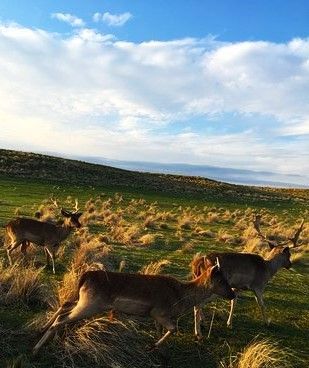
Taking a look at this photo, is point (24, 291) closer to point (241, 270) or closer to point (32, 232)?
point (241, 270)

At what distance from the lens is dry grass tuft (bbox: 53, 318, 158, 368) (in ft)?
28.5

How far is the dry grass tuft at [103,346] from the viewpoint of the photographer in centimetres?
870

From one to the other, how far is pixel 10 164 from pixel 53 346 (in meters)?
64.0

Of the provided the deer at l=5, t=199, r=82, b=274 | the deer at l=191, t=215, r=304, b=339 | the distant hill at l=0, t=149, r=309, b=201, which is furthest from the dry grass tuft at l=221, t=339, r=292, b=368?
the distant hill at l=0, t=149, r=309, b=201

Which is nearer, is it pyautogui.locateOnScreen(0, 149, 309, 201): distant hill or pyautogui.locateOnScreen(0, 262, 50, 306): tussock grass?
pyautogui.locateOnScreen(0, 262, 50, 306): tussock grass

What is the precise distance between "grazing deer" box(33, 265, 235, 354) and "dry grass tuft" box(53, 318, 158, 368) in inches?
14.7

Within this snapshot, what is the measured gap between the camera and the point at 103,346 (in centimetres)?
902

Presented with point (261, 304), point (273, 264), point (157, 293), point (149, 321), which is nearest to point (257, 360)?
point (157, 293)

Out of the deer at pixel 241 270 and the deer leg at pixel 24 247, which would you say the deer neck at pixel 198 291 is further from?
the deer leg at pixel 24 247

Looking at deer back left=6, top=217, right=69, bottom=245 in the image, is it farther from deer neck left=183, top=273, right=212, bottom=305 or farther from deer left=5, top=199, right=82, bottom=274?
deer neck left=183, top=273, right=212, bottom=305

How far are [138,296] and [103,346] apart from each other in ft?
3.58

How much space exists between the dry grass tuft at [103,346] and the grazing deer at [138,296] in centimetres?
37

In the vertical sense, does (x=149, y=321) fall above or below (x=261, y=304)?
below

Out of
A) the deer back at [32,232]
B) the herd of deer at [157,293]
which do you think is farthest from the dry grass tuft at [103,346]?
the deer back at [32,232]
